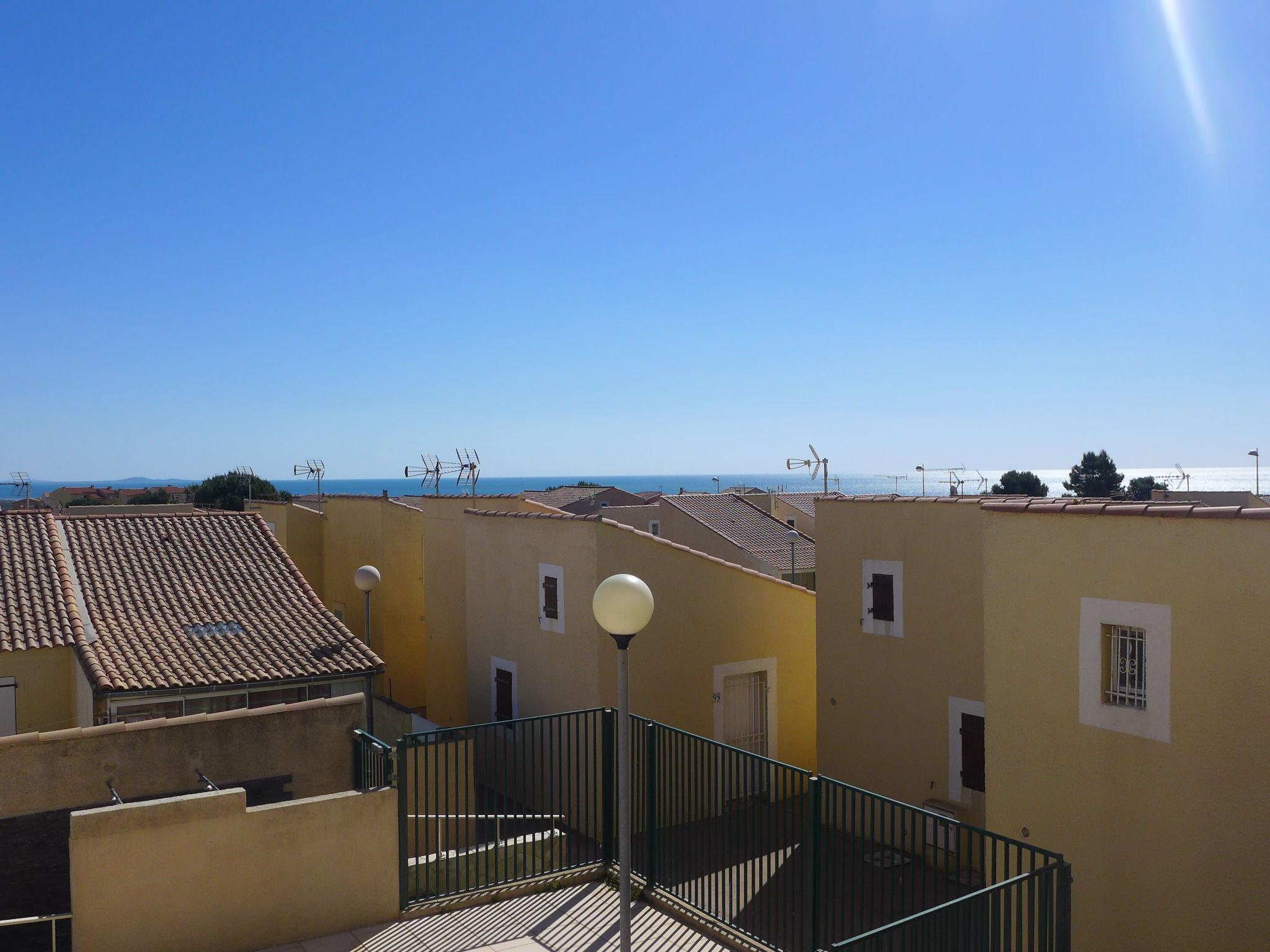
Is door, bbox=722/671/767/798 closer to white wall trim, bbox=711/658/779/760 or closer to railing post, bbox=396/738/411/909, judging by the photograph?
white wall trim, bbox=711/658/779/760

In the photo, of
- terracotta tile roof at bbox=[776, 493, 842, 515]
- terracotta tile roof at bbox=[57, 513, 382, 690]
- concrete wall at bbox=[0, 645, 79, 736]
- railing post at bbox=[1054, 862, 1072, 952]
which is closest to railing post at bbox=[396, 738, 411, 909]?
railing post at bbox=[1054, 862, 1072, 952]

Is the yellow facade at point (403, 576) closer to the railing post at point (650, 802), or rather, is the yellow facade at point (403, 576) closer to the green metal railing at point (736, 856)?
the green metal railing at point (736, 856)

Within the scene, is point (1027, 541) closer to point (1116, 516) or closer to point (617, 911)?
point (1116, 516)

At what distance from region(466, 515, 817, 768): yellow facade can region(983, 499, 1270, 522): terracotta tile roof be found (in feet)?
23.3

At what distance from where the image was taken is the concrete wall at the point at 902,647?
13.9 metres

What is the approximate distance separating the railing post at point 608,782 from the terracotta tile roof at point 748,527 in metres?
24.8

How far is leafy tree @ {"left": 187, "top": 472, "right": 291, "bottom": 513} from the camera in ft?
244

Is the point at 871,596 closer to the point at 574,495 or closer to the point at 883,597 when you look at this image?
the point at 883,597

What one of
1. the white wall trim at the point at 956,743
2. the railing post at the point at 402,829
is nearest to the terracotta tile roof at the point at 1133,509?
the white wall trim at the point at 956,743

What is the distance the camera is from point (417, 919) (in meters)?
9.13

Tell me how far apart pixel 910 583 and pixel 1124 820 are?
650 cm

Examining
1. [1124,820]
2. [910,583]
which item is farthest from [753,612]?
[1124,820]

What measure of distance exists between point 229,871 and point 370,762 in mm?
2078

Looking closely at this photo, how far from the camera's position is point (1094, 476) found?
84375 mm
